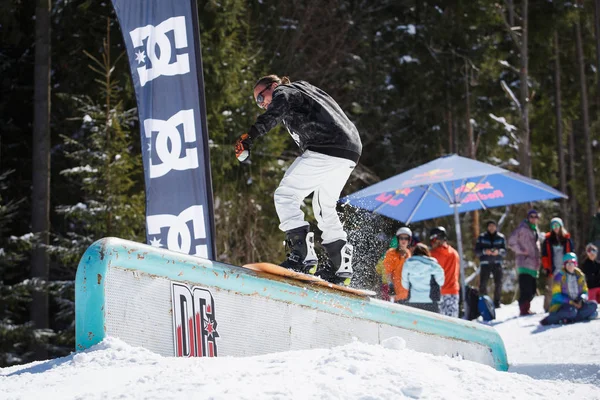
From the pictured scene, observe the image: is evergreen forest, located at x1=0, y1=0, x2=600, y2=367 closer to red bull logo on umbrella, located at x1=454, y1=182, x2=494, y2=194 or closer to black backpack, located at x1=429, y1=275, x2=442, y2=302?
black backpack, located at x1=429, y1=275, x2=442, y2=302

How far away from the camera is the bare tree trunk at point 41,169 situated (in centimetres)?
1346

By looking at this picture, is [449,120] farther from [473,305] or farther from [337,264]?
[337,264]

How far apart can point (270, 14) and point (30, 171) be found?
838cm

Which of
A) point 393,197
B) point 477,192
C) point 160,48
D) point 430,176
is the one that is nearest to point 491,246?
point 477,192

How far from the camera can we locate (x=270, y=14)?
20.9m

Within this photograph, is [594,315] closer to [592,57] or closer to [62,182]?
[62,182]

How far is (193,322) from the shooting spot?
4258 mm

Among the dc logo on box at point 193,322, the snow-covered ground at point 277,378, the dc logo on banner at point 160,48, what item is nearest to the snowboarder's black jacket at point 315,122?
the dc logo on box at point 193,322

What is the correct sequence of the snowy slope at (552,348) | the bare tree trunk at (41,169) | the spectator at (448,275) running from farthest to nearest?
the bare tree trunk at (41,169), the spectator at (448,275), the snowy slope at (552,348)

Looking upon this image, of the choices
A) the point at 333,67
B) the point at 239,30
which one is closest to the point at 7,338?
the point at 239,30

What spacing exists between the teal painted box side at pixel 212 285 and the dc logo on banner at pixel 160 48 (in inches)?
118

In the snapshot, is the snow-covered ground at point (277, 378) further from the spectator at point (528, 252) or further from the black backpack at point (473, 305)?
the spectator at point (528, 252)

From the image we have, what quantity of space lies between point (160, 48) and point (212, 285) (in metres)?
3.43

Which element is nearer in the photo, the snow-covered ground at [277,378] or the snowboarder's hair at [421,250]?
the snow-covered ground at [277,378]
